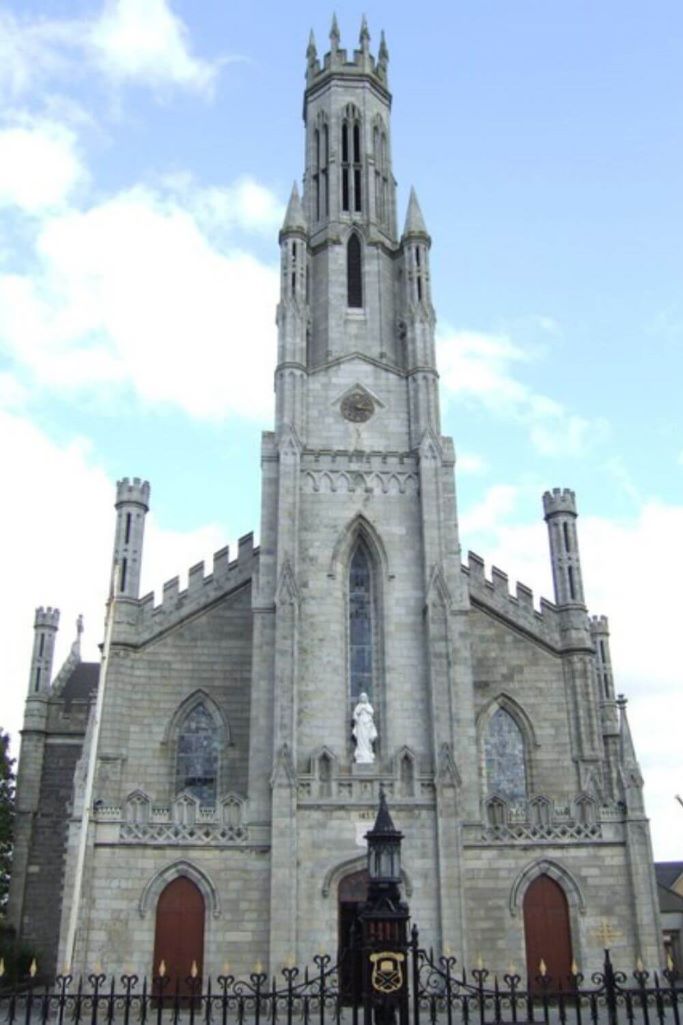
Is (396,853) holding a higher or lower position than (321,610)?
lower

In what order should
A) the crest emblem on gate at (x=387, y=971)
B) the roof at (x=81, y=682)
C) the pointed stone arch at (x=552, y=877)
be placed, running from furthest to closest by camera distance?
the roof at (x=81, y=682)
the pointed stone arch at (x=552, y=877)
the crest emblem on gate at (x=387, y=971)

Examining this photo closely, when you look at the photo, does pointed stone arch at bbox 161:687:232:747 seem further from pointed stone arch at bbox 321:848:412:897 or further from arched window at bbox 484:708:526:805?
arched window at bbox 484:708:526:805

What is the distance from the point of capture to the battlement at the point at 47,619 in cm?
3897

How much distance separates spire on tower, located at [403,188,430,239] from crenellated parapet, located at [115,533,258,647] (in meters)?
12.5

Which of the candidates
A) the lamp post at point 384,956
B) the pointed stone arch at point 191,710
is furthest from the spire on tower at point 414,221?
the lamp post at point 384,956

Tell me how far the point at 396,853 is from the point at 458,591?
15250mm

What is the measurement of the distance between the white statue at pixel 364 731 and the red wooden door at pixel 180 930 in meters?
5.65

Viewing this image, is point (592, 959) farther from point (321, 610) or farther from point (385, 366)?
point (385, 366)

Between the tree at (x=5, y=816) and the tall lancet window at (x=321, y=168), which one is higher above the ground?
the tall lancet window at (x=321, y=168)

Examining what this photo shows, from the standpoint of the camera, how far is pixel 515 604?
33.4 meters

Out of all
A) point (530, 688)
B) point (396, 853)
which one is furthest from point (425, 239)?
point (396, 853)

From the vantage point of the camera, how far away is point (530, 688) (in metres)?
32.4

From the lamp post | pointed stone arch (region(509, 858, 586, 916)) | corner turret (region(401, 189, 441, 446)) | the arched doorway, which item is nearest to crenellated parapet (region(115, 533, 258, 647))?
corner turret (region(401, 189, 441, 446))

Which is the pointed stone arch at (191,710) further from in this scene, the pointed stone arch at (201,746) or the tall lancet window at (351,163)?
the tall lancet window at (351,163)
